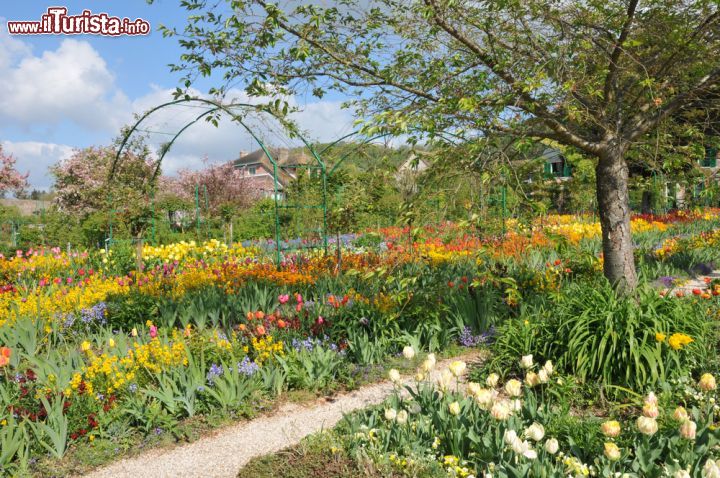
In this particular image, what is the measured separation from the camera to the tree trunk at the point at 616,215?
4.56 m

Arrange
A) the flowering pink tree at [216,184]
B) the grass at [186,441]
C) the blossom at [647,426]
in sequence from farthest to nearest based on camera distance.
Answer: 1. the flowering pink tree at [216,184]
2. the grass at [186,441]
3. the blossom at [647,426]

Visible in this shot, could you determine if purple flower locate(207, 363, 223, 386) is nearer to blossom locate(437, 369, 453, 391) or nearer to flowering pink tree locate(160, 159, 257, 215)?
blossom locate(437, 369, 453, 391)

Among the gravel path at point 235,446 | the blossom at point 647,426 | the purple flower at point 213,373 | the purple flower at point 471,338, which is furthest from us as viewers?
the purple flower at point 471,338

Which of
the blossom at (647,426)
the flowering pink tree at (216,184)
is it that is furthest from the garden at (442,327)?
the flowering pink tree at (216,184)

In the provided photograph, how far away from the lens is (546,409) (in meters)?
2.96

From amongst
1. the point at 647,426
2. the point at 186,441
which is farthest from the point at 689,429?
the point at 186,441

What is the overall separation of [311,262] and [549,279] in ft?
11.8

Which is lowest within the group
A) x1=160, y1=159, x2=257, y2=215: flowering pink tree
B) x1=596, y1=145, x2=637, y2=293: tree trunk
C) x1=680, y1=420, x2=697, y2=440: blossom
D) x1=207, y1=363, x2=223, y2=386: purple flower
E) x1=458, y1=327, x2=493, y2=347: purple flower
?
x1=458, y1=327, x2=493, y2=347: purple flower

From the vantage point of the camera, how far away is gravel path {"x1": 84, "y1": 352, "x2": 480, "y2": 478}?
9.96 feet

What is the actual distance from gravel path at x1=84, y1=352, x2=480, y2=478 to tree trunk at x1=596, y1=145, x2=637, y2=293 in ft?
8.14

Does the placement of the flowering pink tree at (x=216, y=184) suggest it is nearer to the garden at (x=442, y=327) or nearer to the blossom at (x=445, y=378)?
the garden at (x=442, y=327)

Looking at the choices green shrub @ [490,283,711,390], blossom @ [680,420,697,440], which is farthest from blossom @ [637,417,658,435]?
green shrub @ [490,283,711,390]

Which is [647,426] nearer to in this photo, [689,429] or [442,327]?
[689,429]

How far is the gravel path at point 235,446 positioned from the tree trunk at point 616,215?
2.48 meters
